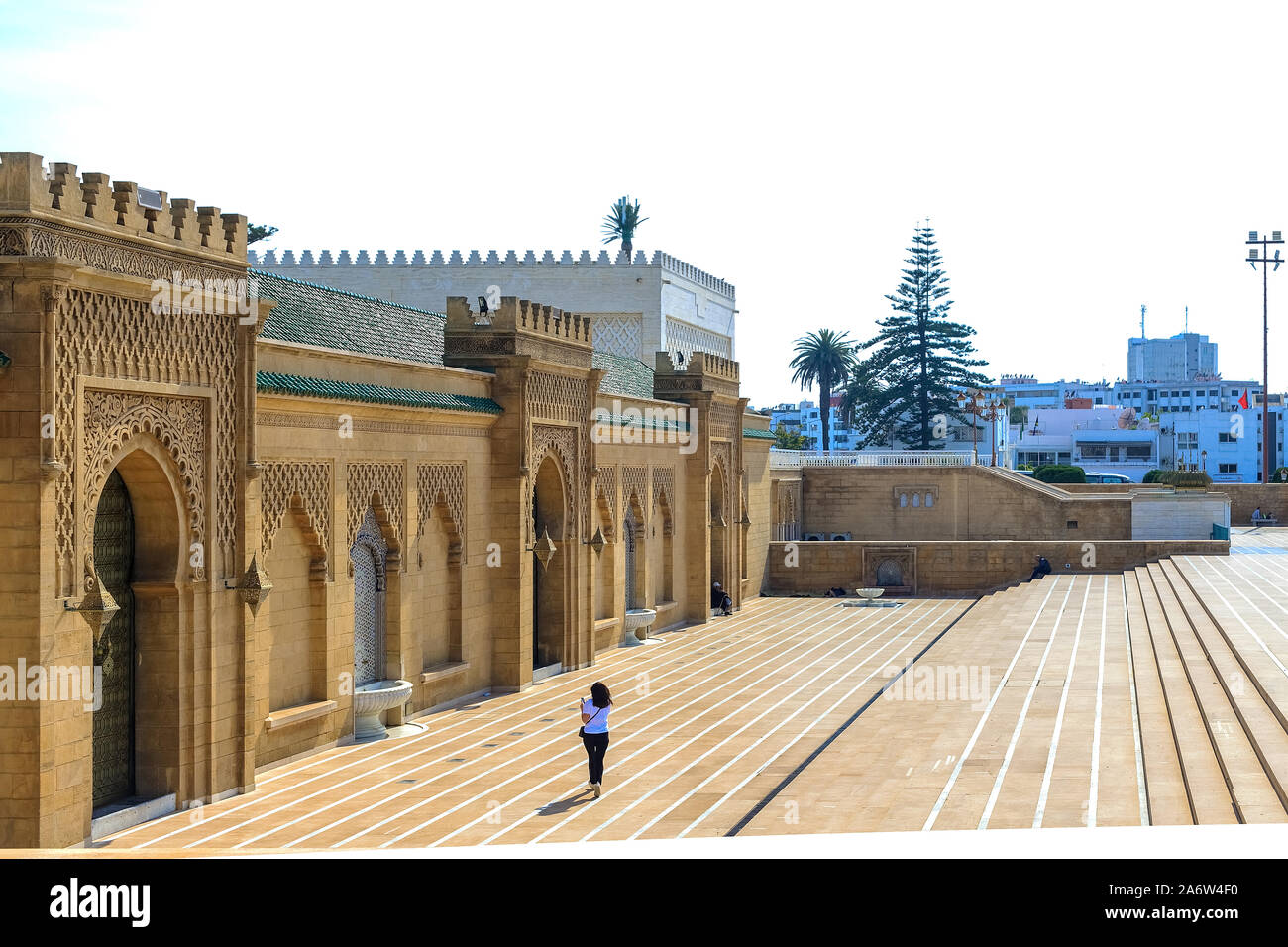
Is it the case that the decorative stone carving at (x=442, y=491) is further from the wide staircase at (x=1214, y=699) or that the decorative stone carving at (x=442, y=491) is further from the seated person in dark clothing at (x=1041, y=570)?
the seated person in dark clothing at (x=1041, y=570)

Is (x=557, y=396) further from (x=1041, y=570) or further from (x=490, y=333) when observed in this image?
(x=1041, y=570)

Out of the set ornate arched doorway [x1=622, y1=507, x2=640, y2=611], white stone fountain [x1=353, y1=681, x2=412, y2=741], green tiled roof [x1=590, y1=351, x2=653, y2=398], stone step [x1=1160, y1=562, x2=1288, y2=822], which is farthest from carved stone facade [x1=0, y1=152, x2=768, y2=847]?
stone step [x1=1160, y1=562, x2=1288, y2=822]

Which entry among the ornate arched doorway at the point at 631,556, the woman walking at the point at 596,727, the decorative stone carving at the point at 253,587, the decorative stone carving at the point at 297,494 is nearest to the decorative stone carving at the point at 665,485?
the ornate arched doorway at the point at 631,556

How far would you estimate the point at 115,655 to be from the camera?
11.6 m

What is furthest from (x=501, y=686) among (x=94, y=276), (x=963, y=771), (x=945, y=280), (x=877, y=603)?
(x=945, y=280)

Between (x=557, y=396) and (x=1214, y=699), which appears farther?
(x=557, y=396)

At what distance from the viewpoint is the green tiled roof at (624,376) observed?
89.0ft

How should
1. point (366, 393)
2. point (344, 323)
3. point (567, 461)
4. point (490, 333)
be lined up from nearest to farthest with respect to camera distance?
point (366, 393)
point (344, 323)
point (490, 333)
point (567, 461)

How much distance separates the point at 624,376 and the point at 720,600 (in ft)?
18.4

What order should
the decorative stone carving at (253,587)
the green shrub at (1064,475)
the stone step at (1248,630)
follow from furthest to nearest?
the green shrub at (1064,475), the stone step at (1248,630), the decorative stone carving at (253,587)

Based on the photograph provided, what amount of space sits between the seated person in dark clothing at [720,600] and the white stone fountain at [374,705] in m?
14.6

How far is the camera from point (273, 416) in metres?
13.8

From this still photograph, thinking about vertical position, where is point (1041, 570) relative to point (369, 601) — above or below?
below

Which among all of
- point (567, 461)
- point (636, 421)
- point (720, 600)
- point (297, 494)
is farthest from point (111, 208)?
point (720, 600)
